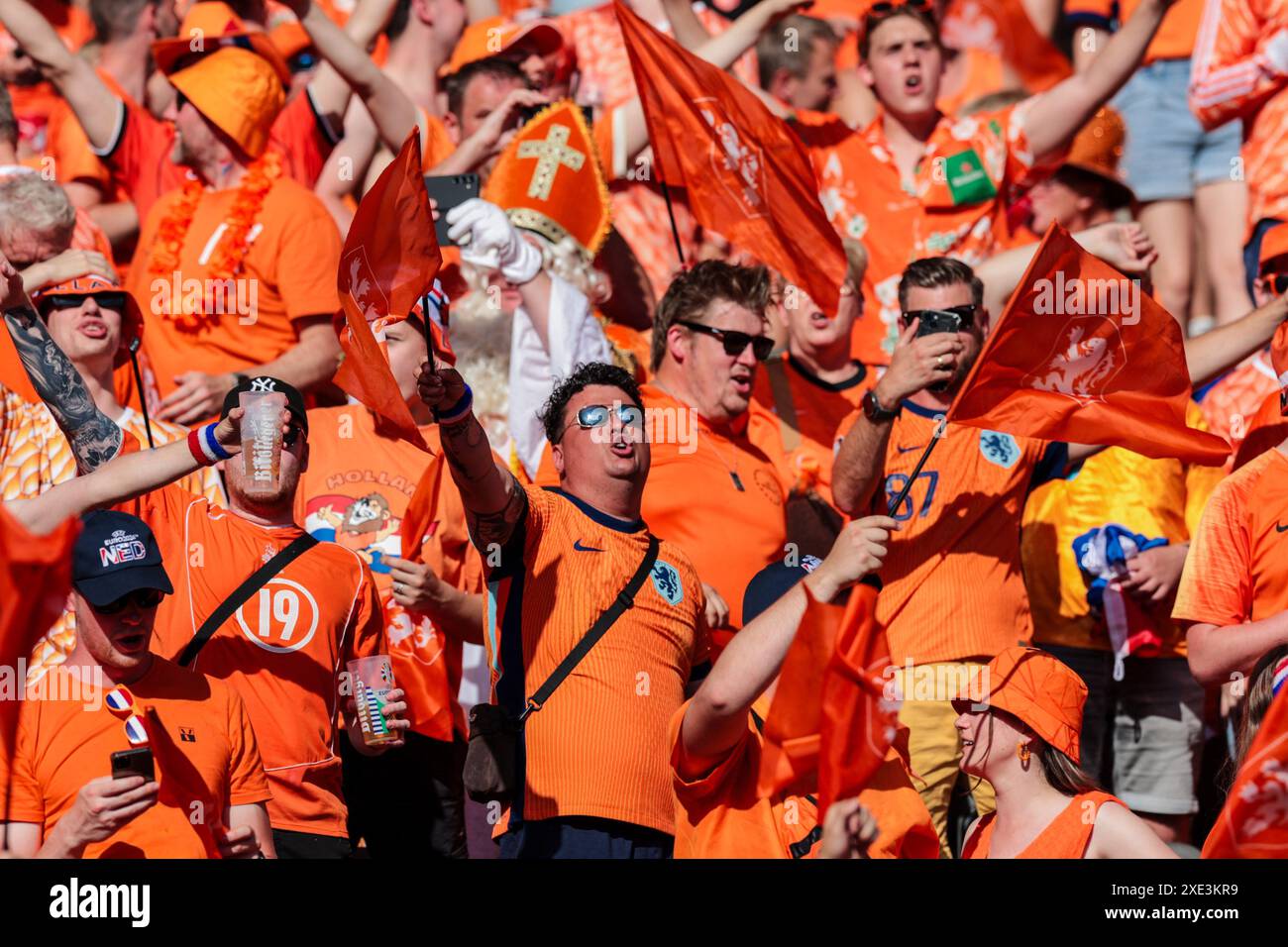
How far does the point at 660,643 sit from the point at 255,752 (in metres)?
1.22

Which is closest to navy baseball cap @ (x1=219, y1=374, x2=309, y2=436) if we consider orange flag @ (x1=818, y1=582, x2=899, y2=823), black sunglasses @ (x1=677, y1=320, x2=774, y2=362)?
black sunglasses @ (x1=677, y1=320, x2=774, y2=362)

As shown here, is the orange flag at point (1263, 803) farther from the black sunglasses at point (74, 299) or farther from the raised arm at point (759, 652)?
the black sunglasses at point (74, 299)

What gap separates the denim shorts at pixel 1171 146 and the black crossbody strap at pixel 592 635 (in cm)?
475

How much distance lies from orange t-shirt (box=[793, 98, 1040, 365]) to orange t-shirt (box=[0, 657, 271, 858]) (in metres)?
3.98

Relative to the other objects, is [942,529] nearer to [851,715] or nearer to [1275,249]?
[1275,249]

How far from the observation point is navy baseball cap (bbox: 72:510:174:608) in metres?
5.19

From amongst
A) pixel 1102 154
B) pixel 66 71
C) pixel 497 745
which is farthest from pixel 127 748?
pixel 1102 154

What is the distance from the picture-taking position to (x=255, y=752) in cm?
551

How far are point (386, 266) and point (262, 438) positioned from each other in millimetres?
754

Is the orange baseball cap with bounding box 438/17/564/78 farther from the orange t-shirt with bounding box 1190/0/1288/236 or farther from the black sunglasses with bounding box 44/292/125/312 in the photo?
the orange t-shirt with bounding box 1190/0/1288/236

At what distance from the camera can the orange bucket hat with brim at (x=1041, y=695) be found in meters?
5.43

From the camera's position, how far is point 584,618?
5926mm
